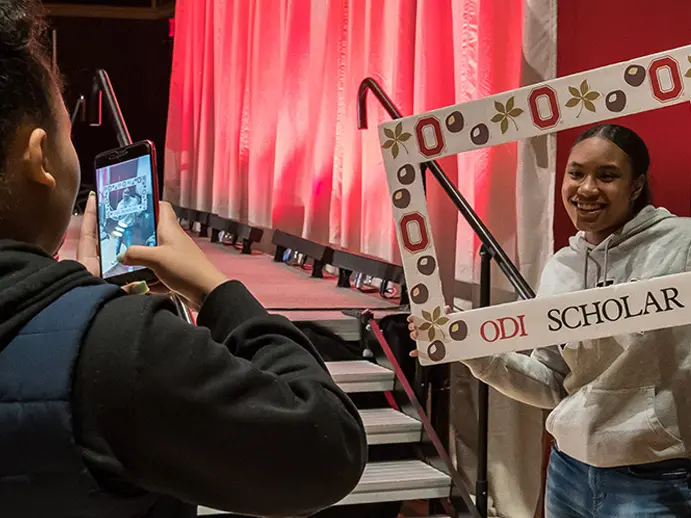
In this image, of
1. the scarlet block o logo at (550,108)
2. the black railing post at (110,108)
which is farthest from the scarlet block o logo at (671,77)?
the black railing post at (110,108)

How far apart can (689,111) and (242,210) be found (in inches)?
156

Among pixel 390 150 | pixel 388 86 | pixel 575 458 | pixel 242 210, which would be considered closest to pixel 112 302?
pixel 390 150

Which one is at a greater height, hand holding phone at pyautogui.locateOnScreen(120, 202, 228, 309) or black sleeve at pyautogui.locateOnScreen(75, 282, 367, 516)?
hand holding phone at pyautogui.locateOnScreen(120, 202, 228, 309)

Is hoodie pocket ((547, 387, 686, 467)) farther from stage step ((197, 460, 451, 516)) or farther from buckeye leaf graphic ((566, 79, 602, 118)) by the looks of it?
stage step ((197, 460, 451, 516))

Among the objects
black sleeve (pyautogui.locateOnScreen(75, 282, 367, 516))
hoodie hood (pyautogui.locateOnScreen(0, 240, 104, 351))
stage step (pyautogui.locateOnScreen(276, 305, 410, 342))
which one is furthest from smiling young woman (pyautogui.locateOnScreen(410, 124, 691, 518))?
stage step (pyautogui.locateOnScreen(276, 305, 410, 342))

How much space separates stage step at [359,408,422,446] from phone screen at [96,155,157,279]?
1.76 m

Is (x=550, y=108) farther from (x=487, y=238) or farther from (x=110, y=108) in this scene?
(x=110, y=108)

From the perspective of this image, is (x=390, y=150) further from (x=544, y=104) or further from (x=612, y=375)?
(x=612, y=375)

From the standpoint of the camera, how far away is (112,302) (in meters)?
0.65

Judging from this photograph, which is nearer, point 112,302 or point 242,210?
point 112,302

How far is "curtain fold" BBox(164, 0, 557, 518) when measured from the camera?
3.00 m

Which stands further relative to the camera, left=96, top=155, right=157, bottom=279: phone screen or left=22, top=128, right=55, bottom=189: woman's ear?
left=96, top=155, right=157, bottom=279: phone screen

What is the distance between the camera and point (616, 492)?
5.42 feet

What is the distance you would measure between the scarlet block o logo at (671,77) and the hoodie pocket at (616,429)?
52 centimetres
